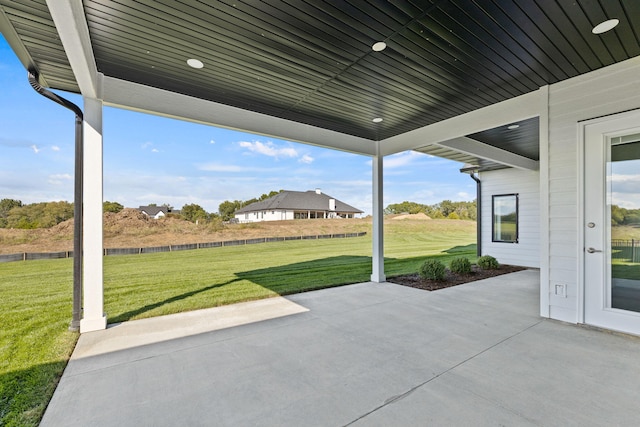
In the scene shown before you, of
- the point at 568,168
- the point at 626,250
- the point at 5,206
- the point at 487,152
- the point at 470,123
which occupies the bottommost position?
the point at 626,250

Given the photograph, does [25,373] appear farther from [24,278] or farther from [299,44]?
[24,278]

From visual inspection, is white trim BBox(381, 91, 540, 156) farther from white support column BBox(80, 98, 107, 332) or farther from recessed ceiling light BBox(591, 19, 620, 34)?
white support column BBox(80, 98, 107, 332)

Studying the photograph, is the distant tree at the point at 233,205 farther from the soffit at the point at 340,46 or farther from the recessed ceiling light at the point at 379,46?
the recessed ceiling light at the point at 379,46

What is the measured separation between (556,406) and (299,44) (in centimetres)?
350

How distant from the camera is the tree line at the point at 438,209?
2478 centimetres

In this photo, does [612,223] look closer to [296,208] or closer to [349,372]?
[349,372]

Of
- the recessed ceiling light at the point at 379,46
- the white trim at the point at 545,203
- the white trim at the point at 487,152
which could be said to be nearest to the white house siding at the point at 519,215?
the white trim at the point at 487,152

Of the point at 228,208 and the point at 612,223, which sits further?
the point at 228,208

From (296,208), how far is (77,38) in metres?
22.0

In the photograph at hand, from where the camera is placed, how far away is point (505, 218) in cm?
840

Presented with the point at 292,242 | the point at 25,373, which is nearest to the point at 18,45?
the point at 25,373

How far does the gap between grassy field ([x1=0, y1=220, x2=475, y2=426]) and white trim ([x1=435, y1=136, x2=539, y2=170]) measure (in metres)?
3.18

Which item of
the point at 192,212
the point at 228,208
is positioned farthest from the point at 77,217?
the point at 228,208

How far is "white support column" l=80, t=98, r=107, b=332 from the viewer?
3.32m
